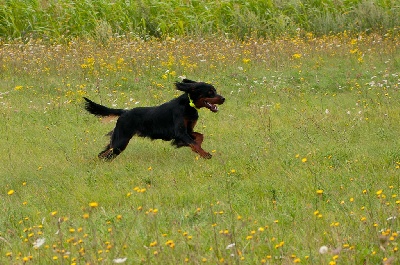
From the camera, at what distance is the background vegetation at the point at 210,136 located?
4.61 meters

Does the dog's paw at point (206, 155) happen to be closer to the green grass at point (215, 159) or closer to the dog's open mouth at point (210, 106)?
the green grass at point (215, 159)

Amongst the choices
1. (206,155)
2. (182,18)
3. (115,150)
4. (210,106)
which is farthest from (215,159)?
(182,18)

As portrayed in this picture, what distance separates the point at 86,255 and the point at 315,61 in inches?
361

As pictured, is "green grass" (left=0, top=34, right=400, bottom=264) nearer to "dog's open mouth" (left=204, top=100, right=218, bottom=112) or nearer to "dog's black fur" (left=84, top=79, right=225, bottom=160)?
"dog's black fur" (left=84, top=79, right=225, bottom=160)

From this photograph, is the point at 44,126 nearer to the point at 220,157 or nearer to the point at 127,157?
the point at 127,157

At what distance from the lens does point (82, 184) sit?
6.75m

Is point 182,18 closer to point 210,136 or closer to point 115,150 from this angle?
point 210,136

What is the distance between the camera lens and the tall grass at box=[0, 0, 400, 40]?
15320 millimetres

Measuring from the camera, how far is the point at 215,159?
294 inches

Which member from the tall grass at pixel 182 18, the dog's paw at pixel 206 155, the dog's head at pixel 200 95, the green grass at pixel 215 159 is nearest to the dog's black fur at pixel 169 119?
the dog's head at pixel 200 95

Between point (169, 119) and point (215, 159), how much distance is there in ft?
3.22

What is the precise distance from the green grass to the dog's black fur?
22 centimetres

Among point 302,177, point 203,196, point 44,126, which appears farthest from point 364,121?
point 44,126

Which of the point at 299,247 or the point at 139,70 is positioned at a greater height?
the point at 299,247
